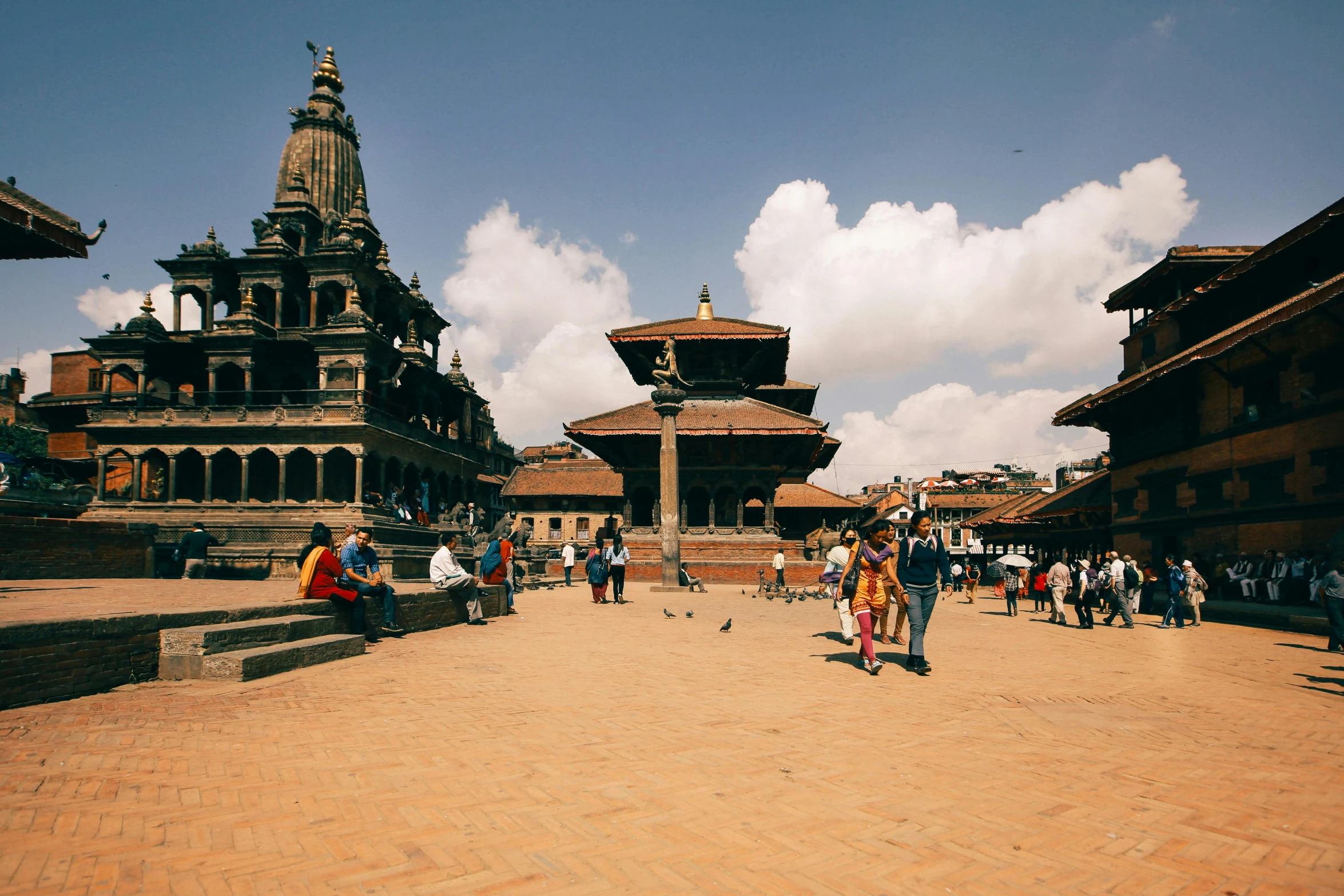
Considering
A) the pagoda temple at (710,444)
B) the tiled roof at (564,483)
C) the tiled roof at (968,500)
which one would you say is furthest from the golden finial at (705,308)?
the tiled roof at (968,500)

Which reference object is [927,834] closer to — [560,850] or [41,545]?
[560,850]

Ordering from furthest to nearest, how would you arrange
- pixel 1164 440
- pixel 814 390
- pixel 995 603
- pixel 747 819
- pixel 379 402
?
pixel 814 390
pixel 379 402
pixel 995 603
pixel 1164 440
pixel 747 819

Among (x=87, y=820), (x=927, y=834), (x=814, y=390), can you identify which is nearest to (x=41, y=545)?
(x=87, y=820)

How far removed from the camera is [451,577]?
1337cm

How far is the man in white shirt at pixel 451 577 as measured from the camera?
13297 millimetres

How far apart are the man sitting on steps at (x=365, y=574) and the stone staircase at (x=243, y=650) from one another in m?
1.21

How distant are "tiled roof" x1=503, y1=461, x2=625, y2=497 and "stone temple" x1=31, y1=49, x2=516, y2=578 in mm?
12770

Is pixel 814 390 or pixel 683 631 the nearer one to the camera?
pixel 683 631

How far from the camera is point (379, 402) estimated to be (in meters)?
37.6

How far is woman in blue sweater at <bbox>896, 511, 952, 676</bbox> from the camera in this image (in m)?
8.63

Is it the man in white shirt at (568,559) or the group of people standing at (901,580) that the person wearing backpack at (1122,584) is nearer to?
→ the group of people standing at (901,580)

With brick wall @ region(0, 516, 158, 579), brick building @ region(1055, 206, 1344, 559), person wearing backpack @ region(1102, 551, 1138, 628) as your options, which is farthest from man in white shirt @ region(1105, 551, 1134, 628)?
brick wall @ region(0, 516, 158, 579)

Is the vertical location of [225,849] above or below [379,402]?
below

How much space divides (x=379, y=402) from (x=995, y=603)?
31078 millimetres
